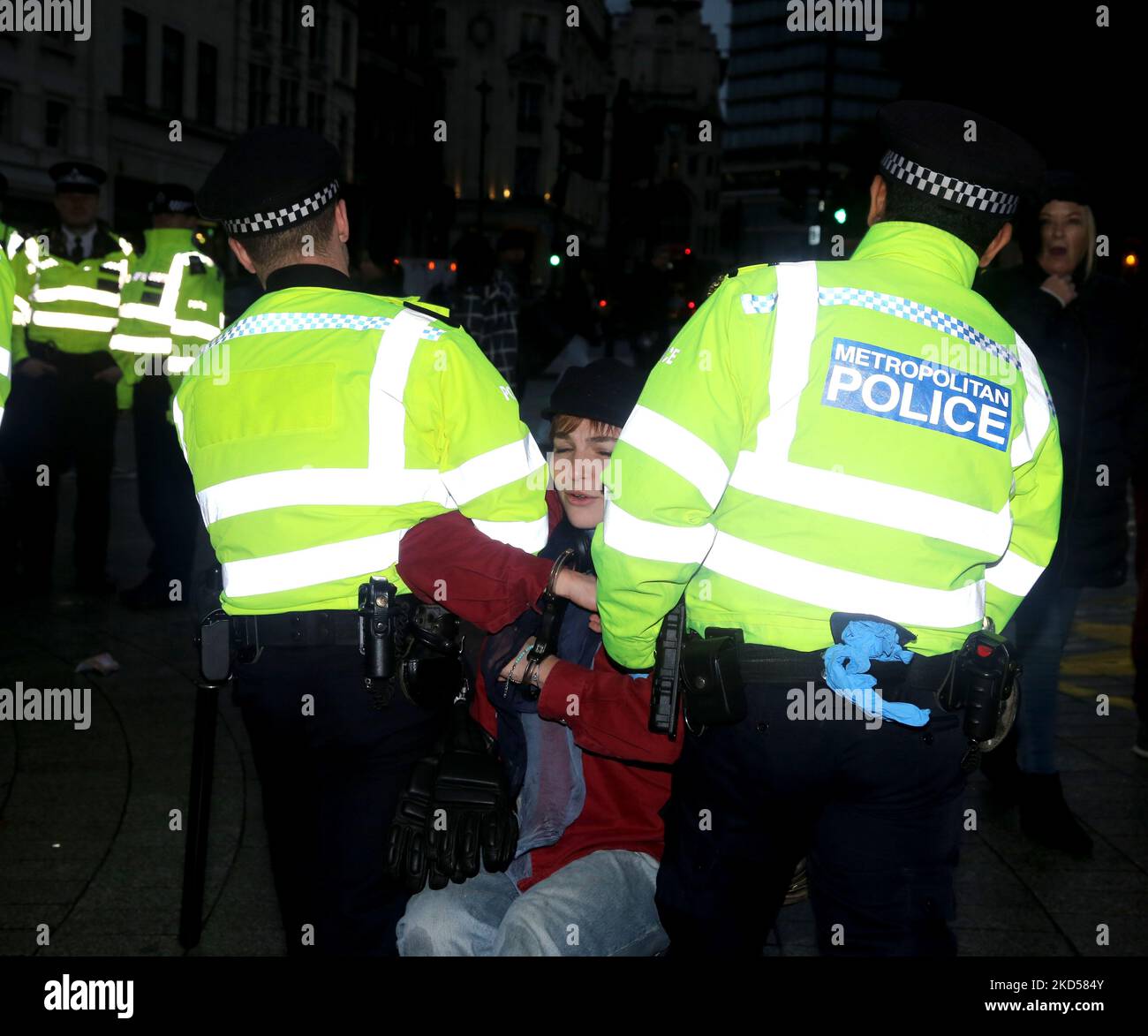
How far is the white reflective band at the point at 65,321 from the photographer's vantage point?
8047 millimetres

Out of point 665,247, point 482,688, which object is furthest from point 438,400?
point 665,247

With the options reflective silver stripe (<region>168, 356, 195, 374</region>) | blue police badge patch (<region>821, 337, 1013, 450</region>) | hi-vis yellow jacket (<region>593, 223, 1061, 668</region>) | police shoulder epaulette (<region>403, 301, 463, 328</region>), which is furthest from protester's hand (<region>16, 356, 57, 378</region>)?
blue police badge patch (<region>821, 337, 1013, 450</region>)

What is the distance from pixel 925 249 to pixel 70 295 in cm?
666

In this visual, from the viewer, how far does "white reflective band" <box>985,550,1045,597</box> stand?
9.09 ft

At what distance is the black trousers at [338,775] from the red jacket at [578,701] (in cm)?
23

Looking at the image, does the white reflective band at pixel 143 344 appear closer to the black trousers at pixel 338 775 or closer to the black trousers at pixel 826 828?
the black trousers at pixel 338 775

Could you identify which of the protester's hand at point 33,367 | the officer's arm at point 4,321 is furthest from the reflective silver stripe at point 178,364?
the officer's arm at point 4,321

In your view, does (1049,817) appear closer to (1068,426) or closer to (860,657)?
(1068,426)

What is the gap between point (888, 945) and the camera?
95.9 inches

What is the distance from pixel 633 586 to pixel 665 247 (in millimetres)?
19761

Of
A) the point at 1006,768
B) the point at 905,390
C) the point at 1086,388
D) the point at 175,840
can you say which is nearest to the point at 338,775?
the point at 905,390

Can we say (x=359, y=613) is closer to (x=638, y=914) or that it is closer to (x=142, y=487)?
(x=638, y=914)

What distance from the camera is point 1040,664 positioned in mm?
5023

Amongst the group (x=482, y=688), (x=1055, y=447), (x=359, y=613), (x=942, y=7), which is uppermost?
(x=942, y=7)
